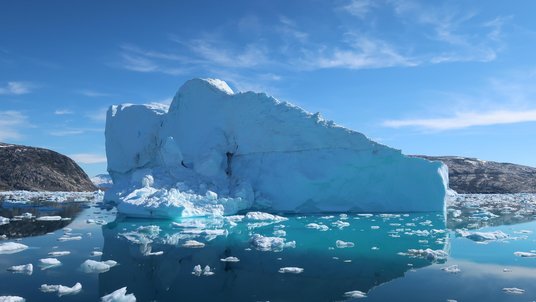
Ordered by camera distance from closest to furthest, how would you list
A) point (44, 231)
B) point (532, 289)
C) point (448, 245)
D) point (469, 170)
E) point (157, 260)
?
1. point (532, 289)
2. point (157, 260)
3. point (448, 245)
4. point (44, 231)
5. point (469, 170)

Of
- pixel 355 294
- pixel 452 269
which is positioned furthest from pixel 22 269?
pixel 452 269

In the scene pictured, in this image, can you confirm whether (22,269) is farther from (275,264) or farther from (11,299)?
(275,264)

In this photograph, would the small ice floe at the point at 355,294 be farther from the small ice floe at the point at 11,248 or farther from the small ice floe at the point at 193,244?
the small ice floe at the point at 11,248

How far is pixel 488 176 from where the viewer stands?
47344mm

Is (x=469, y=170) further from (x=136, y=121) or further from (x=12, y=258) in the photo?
(x=12, y=258)

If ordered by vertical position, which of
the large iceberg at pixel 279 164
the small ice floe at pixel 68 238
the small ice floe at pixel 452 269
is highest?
Answer: the large iceberg at pixel 279 164

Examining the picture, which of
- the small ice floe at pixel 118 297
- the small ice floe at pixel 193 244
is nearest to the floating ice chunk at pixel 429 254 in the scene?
the small ice floe at pixel 193 244

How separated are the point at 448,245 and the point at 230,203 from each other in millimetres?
7286

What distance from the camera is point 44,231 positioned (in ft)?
36.4

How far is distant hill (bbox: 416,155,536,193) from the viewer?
44.3 metres

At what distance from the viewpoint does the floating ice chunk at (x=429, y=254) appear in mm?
7879

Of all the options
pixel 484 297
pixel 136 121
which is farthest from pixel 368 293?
pixel 136 121

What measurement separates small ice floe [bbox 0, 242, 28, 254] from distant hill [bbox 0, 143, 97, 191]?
35.0m

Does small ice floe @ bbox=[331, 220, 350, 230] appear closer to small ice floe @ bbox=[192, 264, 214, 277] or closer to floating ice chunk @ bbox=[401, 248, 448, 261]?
floating ice chunk @ bbox=[401, 248, 448, 261]
